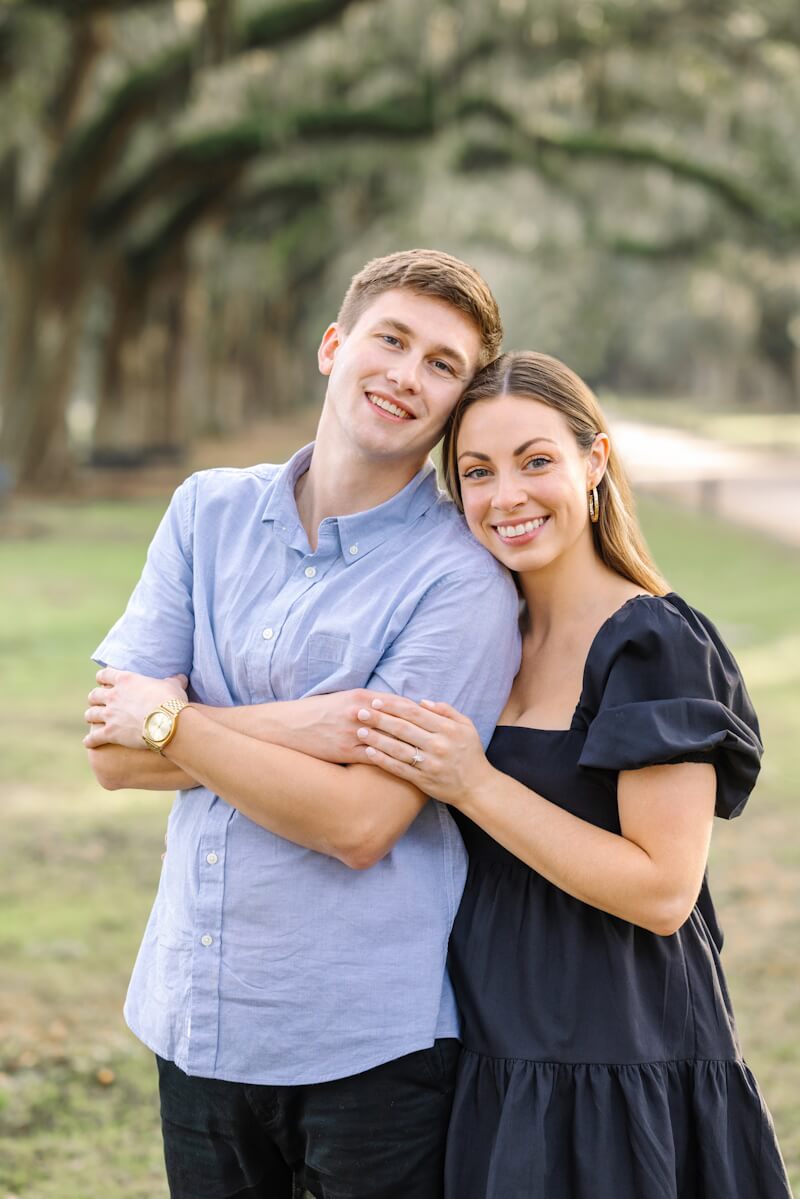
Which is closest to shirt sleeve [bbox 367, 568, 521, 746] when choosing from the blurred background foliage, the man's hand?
Answer: the man's hand

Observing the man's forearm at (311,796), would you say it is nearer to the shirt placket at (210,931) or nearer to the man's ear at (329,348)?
the shirt placket at (210,931)

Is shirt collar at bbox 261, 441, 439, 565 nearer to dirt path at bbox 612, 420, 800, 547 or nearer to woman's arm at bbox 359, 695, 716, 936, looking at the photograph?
woman's arm at bbox 359, 695, 716, 936

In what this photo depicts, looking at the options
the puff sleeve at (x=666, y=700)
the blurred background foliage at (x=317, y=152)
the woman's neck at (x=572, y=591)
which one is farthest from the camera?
the blurred background foliage at (x=317, y=152)

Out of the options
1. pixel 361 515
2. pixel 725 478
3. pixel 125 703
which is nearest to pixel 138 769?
pixel 125 703

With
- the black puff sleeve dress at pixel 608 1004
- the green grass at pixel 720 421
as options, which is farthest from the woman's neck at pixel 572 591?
the green grass at pixel 720 421

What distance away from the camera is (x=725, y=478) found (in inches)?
1010

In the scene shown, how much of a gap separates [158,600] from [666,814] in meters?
0.94

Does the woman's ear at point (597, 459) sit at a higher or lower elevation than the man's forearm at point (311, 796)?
higher

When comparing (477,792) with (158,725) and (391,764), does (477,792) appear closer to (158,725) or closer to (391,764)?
(391,764)

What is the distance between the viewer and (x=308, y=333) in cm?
4250

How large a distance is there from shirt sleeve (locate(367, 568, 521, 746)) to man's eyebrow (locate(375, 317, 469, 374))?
0.37m

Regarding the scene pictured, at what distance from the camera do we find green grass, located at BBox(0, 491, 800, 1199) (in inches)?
152

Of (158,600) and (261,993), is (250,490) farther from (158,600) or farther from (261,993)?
(261,993)

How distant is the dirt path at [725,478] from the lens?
67.2ft
